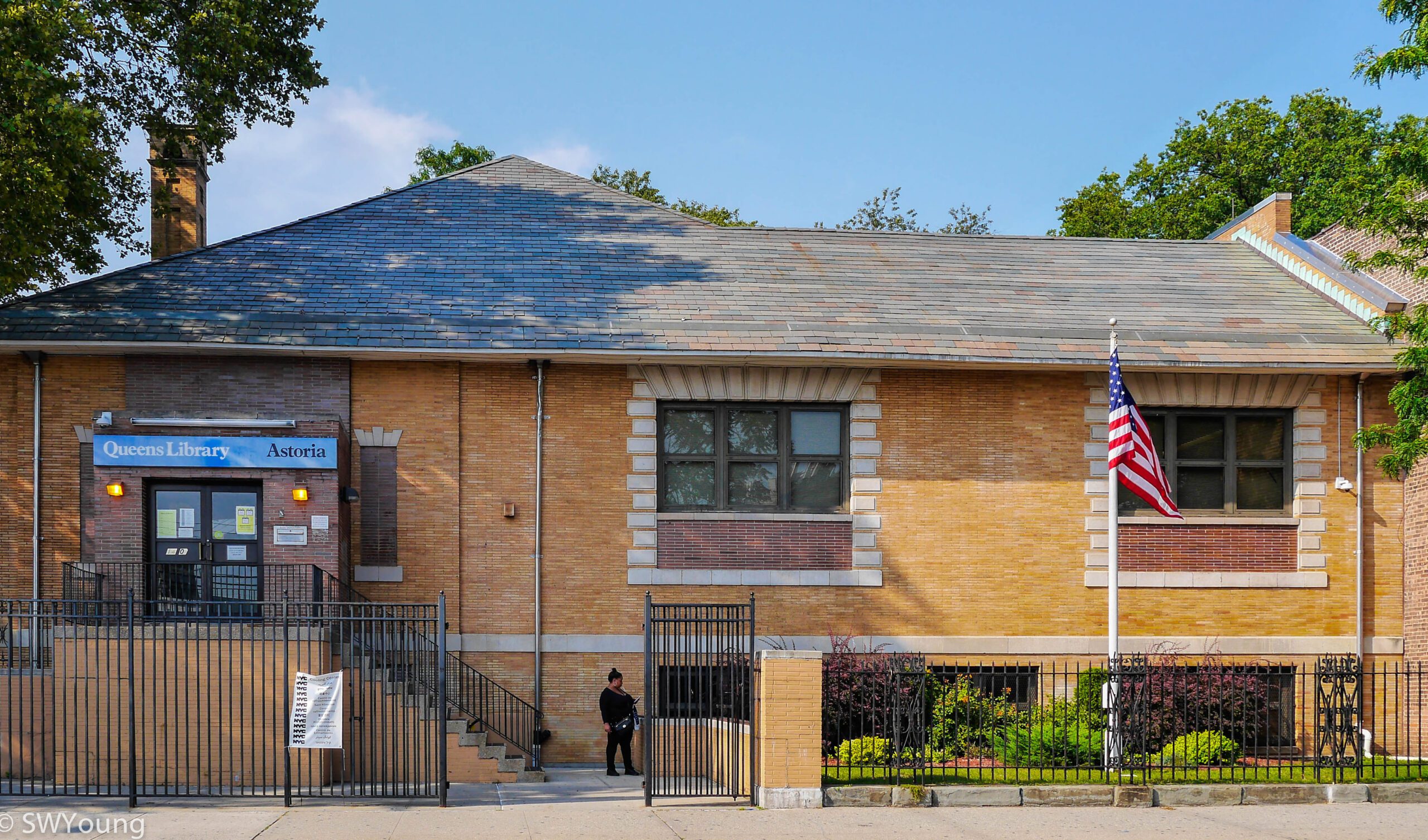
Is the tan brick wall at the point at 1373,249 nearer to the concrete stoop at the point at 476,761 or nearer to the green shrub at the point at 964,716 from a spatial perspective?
the green shrub at the point at 964,716

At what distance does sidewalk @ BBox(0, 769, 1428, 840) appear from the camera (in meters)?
12.1

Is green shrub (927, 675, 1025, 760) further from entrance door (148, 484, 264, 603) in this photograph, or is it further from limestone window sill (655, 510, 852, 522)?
entrance door (148, 484, 264, 603)

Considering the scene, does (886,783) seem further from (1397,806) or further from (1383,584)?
(1383,584)

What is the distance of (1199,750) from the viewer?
643 inches

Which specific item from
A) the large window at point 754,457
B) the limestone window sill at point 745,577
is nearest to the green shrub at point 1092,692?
the limestone window sill at point 745,577

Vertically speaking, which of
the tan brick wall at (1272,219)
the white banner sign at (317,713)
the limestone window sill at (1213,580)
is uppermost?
the tan brick wall at (1272,219)

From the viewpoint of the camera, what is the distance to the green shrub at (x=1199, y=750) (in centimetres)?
1581

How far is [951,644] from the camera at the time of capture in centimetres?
1891

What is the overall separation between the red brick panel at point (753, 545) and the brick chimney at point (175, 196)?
36.8 ft

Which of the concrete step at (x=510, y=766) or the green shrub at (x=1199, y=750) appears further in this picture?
the concrete step at (x=510, y=766)

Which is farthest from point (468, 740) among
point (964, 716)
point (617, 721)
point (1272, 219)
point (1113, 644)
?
point (1272, 219)

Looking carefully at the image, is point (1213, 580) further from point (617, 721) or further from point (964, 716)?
point (617, 721)

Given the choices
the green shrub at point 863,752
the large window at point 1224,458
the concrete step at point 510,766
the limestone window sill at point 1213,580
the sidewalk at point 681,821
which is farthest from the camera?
the large window at point 1224,458

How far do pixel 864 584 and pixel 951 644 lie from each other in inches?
64.1
